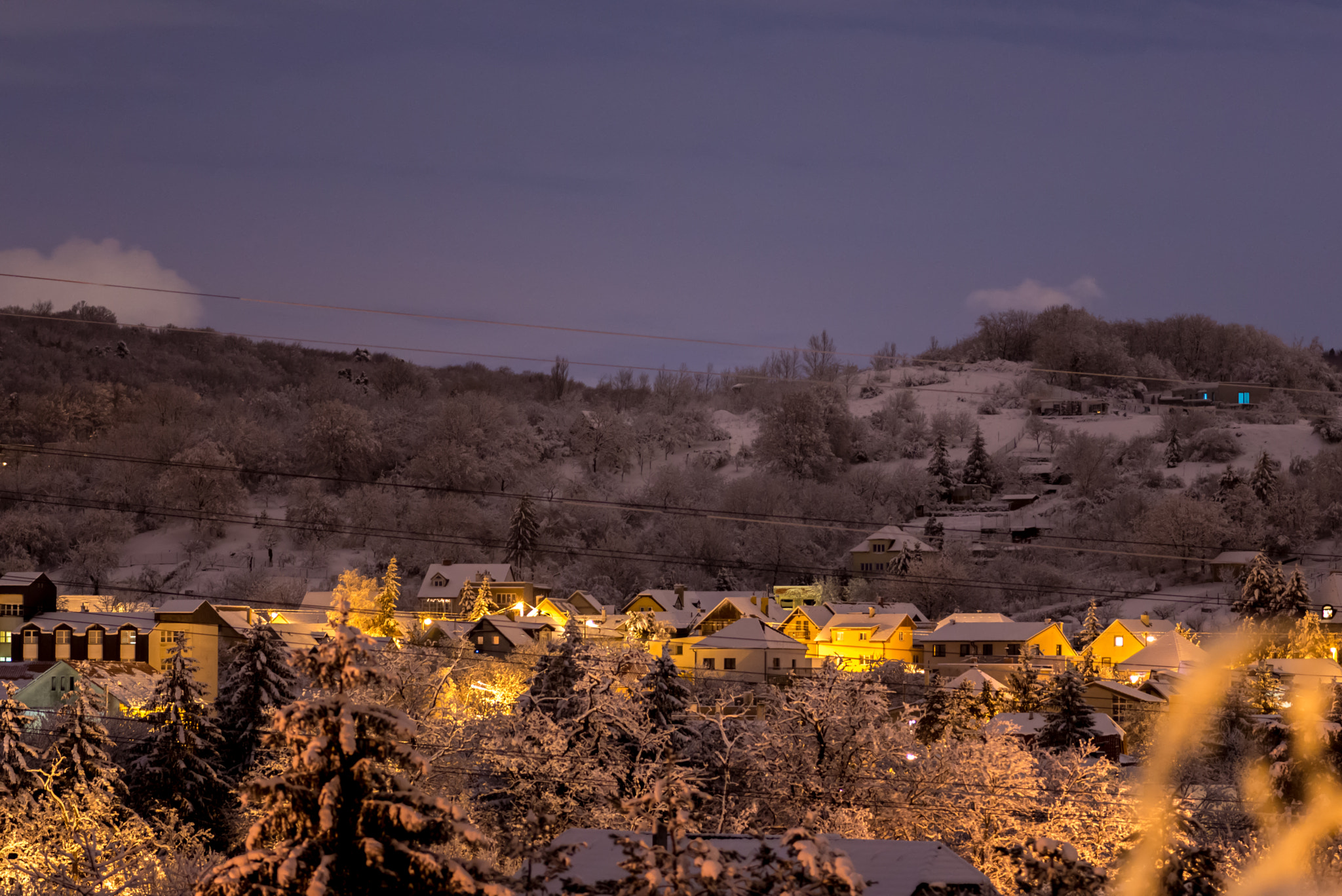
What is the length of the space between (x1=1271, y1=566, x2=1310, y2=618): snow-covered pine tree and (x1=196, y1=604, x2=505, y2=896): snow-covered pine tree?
40854 millimetres

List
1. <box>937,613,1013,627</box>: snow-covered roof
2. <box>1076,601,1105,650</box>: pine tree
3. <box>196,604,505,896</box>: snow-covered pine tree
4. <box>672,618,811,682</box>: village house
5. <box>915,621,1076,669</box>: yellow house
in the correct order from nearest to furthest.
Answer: <box>196,604,505,896</box>: snow-covered pine tree < <box>672,618,811,682</box>: village house < <box>915,621,1076,669</box>: yellow house < <box>1076,601,1105,650</box>: pine tree < <box>937,613,1013,627</box>: snow-covered roof

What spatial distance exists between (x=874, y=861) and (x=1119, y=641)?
34689mm

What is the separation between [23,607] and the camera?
130 feet

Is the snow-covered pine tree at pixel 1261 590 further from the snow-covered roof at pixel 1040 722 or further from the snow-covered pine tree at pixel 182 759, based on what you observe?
the snow-covered pine tree at pixel 182 759

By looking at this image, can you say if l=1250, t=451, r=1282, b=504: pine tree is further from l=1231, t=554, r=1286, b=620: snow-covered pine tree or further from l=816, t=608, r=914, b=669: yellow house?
l=816, t=608, r=914, b=669: yellow house

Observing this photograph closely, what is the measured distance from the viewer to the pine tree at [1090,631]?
42812mm

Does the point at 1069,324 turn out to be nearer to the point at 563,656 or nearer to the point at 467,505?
the point at 467,505

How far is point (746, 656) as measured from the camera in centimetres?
4047

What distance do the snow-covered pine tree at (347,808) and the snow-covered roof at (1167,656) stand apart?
33.2 m

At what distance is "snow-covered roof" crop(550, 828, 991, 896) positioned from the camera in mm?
10203

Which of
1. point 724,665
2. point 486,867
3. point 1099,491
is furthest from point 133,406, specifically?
point 486,867

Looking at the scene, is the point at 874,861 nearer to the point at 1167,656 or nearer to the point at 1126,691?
the point at 1126,691

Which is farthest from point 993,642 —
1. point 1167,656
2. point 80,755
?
point 80,755

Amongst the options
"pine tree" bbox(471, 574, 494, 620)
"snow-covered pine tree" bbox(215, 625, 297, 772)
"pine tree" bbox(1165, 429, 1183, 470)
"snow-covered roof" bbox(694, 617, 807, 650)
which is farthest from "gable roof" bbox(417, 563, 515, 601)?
→ "pine tree" bbox(1165, 429, 1183, 470)
